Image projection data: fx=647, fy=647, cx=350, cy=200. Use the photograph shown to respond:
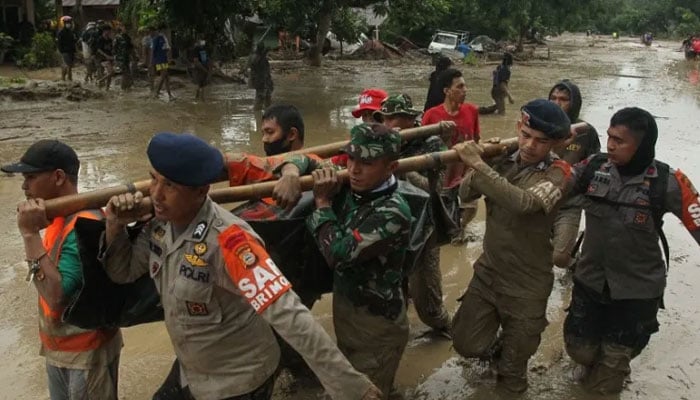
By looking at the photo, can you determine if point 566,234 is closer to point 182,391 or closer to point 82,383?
point 182,391

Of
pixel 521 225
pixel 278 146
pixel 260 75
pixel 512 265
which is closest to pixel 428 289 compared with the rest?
pixel 512 265

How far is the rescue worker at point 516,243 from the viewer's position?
317cm

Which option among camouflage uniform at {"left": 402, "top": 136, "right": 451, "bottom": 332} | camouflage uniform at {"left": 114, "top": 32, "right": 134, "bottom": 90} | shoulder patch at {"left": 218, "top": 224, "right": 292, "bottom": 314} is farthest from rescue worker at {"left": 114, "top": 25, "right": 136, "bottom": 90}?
shoulder patch at {"left": 218, "top": 224, "right": 292, "bottom": 314}

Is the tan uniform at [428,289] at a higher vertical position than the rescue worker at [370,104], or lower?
lower

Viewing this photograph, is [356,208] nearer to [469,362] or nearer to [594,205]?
[594,205]

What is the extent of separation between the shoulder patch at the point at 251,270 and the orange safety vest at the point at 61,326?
0.69m

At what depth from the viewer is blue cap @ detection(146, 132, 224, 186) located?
212cm

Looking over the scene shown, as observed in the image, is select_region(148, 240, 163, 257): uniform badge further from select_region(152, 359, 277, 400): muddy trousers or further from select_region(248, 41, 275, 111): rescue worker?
select_region(248, 41, 275, 111): rescue worker

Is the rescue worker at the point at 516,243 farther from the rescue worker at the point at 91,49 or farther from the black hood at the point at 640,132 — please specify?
the rescue worker at the point at 91,49

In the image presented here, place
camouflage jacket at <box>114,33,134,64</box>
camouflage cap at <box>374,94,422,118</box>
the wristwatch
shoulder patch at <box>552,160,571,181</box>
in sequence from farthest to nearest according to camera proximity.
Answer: camouflage jacket at <box>114,33,134,64</box>, camouflage cap at <box>374,94,422,118</box>, shoulder patch at <box>552,160,571,181</box>, the wristwatch

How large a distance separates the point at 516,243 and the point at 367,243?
1.14 metres

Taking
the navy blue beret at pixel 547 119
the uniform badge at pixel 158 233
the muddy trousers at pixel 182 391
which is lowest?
the muddy trousers at pixel 182 391

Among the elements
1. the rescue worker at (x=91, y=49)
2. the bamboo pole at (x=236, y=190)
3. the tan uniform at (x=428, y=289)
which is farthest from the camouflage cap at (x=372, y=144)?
the rescue worker at (x=91, y=49)

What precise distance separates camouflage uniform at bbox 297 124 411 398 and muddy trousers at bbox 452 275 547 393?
0.72m
